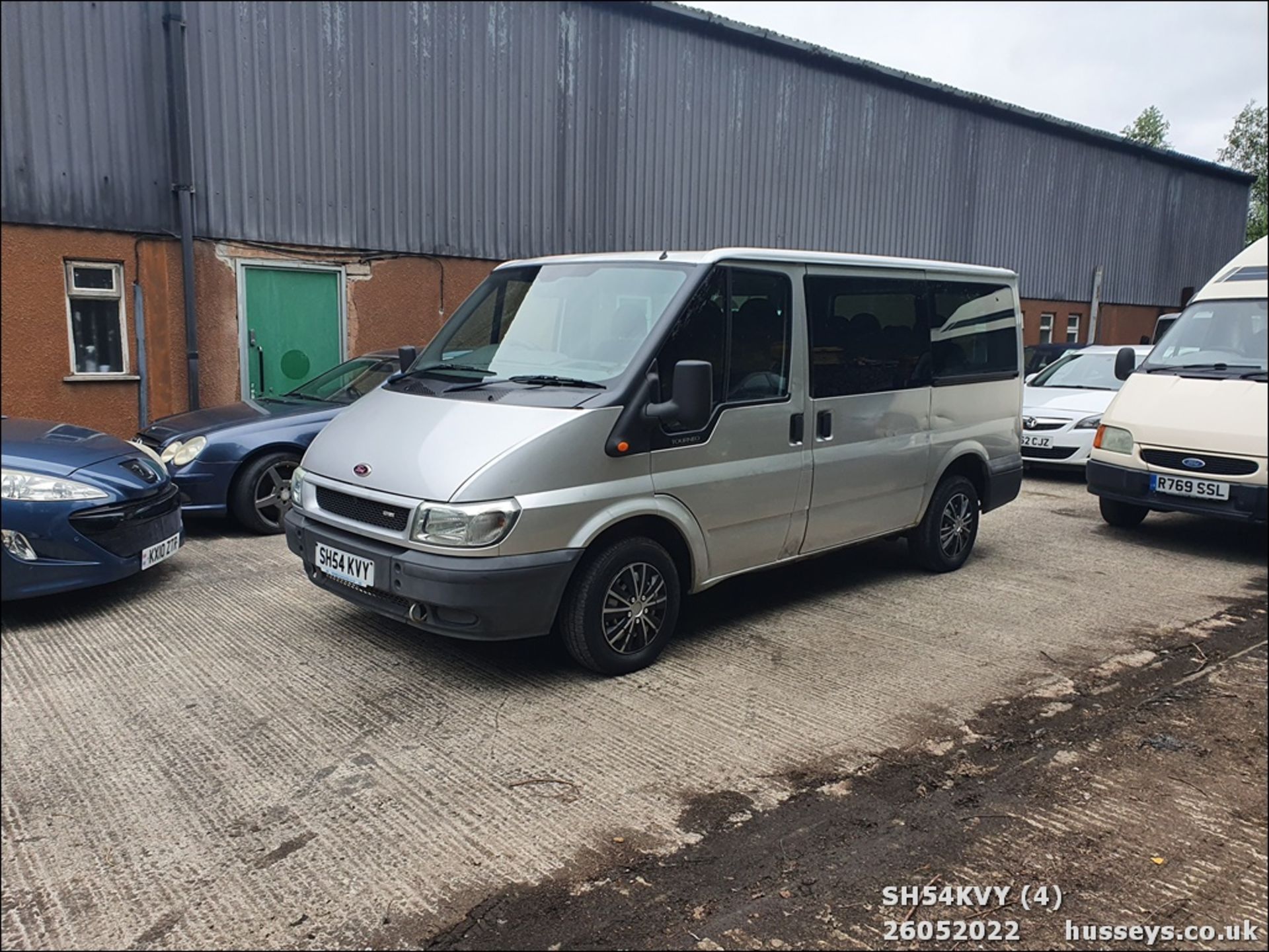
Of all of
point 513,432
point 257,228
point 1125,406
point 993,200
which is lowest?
point 513,432

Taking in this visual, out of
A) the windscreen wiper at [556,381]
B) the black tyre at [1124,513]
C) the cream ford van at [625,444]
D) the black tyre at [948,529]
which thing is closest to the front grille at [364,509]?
the cream ford van at [625,444]

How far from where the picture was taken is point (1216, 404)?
929 millimetres

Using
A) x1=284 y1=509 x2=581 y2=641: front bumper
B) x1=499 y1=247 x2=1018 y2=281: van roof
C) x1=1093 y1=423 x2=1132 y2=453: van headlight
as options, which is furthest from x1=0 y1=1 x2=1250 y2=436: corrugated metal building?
x1=284 y1=509 x2=581 y2=641: front bumper

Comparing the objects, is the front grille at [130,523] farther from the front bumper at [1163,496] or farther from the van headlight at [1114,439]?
the van headlight at [1114,439]

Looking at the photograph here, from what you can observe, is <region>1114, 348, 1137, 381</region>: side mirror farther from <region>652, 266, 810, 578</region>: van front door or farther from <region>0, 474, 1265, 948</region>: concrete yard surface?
<region>652, 266, 810, 578</region>: van front door

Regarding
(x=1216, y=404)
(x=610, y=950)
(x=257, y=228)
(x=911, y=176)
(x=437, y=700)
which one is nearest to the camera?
(x=1216, y=404)

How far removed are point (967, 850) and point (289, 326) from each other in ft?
23.2

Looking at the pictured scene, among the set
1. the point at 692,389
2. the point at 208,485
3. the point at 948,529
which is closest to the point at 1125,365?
the point at 692,389

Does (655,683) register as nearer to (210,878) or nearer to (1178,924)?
(210,878)

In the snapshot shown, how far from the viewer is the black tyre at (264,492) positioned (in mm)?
6664

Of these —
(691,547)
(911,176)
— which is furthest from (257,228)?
(911,176)

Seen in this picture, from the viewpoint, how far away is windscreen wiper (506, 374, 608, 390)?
405 centimetres

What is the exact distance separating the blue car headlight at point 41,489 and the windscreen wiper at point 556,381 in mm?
3105

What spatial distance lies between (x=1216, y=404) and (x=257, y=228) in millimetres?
3534
